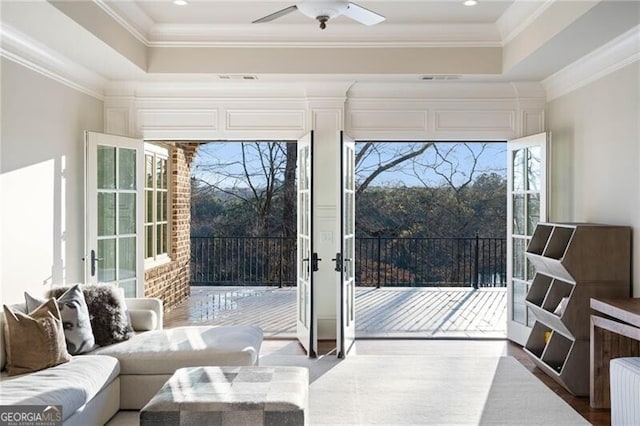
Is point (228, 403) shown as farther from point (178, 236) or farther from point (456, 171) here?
point (456, 171)

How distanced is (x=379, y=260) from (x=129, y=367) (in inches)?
249

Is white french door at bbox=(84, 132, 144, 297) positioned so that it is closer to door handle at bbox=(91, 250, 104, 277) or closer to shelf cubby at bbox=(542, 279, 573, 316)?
door handle at bbox=(91, 250, 104, 277)

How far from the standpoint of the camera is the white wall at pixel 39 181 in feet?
12.1

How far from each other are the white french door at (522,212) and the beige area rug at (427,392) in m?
0.69

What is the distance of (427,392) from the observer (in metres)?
3.94

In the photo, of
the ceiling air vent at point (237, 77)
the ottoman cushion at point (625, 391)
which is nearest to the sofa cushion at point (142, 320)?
the ceiling air vent at point (237, 77)

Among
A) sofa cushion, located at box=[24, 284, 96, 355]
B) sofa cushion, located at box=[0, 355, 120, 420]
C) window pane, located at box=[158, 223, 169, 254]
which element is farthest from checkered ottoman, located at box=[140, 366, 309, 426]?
window pane, located at box=[158, 223, 169, 254]

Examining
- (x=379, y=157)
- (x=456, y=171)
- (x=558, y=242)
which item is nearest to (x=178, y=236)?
(x=379, y=157)

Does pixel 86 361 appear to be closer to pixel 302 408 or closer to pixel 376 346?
pixel 302 408

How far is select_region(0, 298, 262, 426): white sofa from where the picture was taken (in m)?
2.82

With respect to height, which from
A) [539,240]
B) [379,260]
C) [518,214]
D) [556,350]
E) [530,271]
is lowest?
[556,350]

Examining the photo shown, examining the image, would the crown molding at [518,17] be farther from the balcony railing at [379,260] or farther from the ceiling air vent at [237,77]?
the balcony railing at [379,260]

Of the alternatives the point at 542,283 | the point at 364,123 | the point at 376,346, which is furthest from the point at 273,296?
the point at 542,283

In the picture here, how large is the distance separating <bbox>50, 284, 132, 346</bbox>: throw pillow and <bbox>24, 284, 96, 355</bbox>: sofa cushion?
9 centimetres
